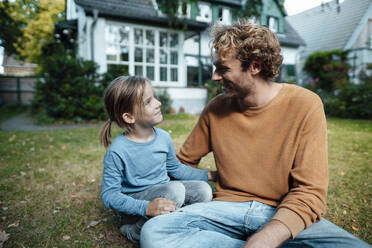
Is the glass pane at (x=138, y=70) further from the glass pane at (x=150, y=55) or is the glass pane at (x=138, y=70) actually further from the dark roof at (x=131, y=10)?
the dark roof at (x=131, y=10)

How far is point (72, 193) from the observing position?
3.02m

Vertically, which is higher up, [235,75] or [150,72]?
[150,72]

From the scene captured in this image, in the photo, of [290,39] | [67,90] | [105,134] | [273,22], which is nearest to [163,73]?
[67,90]

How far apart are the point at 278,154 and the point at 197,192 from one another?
2.20 ft

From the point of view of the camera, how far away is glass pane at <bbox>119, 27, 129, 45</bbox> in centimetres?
1035

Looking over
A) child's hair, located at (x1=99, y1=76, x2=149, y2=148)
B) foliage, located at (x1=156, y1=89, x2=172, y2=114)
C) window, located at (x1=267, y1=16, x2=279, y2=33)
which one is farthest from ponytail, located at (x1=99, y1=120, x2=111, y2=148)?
window, located at (x1=267, y1=16, x2=279, y2=33)

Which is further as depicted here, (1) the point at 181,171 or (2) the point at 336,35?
(2) the point at 336,35

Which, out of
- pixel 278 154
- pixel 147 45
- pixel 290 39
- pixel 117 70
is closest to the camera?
pixel 278 154

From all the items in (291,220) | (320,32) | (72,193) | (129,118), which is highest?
(320,32)

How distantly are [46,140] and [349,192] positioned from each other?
5.64 metres

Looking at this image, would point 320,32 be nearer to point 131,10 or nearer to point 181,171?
point 131,10

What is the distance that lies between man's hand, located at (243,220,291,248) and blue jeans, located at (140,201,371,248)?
0.65 ft

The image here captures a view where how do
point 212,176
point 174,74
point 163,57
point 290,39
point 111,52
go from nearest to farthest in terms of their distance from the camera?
1. point 212,176
2. point 111,52
3. point 163,57
4. point 174,74
5. point 290,39

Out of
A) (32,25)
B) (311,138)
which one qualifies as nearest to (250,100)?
(311,138)
